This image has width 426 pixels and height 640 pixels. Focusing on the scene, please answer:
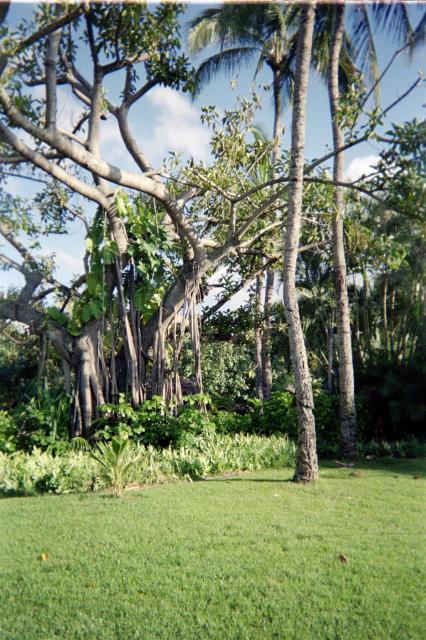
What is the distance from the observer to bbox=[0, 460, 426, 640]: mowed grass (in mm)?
2496

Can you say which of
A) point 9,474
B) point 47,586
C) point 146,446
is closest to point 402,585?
point 47,586

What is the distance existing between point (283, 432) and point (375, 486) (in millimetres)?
3218

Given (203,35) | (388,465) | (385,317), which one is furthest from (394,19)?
(385,317)

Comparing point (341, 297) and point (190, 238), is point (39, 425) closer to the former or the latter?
point (190, 238)

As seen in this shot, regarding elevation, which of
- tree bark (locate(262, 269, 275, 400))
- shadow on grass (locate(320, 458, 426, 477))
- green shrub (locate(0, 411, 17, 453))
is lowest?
shadow on grass (locate(320, 458, 426, 477))

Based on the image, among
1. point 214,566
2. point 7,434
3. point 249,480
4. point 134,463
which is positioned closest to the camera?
point 214,566

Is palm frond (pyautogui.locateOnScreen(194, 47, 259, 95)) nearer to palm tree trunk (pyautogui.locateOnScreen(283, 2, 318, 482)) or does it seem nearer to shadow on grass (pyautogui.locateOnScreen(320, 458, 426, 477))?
palm tree trunk (pyautogui.locateOnScreen(283, 2, 318, 482))

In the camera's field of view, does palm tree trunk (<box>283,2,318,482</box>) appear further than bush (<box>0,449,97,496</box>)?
Yes

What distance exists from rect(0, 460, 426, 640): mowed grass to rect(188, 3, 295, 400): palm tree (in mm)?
5943

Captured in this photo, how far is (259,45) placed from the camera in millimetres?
11266

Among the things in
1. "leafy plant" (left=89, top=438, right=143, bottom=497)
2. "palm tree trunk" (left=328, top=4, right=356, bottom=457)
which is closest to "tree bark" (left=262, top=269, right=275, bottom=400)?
"palm tree trunk" (left=328, top=4, right=356, bottom=457)

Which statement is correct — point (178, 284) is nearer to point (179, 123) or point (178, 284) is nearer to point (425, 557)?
point (179, 123)

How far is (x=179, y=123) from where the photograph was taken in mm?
4309

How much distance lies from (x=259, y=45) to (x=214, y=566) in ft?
35.4
